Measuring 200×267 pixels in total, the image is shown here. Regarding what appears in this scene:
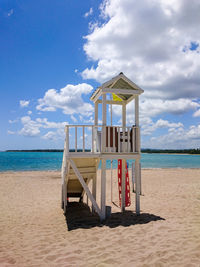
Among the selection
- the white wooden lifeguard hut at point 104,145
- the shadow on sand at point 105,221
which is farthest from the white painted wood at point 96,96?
the shadow on sand at point 105,221

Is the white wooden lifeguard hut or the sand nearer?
the sand

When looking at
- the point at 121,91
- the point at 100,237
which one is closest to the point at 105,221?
the point at 100,237

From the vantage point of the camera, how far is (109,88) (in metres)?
8.84

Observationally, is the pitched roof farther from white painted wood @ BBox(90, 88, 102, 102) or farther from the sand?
the sand

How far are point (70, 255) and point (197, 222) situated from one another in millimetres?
4398

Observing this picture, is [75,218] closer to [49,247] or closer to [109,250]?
[49,247]

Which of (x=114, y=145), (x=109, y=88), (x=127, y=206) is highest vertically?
(x=109, y=88)

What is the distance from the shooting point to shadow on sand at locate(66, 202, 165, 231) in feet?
26.3

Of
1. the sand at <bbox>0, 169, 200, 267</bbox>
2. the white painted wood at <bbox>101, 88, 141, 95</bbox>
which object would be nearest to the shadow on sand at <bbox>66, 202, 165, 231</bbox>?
the sand at <bbox>0, 169, 200, 267</bbox>

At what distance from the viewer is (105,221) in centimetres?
841

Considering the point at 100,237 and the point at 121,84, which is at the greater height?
the point at 121,84

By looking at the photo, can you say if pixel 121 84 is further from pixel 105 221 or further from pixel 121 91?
pixel 105 221

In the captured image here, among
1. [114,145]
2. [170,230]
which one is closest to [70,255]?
[170,230]

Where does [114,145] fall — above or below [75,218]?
above
